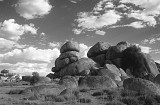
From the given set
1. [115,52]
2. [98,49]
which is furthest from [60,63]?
[115,52]

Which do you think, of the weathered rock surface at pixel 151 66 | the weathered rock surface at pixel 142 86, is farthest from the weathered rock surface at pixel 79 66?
the weathered rock surface at pixel 142 86

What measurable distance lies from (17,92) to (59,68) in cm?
3612

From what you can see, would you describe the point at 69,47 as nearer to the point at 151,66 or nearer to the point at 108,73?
the point at 151,66

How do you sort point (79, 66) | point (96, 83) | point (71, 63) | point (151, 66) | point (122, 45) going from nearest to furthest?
point (96, 83), point (151, 66), point (79, 66), point (71, 63), point (122, 45)

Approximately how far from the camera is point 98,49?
5719cm

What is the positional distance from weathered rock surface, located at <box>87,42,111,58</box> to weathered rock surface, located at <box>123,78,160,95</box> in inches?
1462

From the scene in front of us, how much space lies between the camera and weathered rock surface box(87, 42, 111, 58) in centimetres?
5704

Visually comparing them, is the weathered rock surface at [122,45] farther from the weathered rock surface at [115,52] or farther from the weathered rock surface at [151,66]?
the weathered rock surface at [151,66]

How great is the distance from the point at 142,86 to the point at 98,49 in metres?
39.2

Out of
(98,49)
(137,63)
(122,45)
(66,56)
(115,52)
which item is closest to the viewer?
(137,63)

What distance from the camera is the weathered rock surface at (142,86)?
17500 millimetres

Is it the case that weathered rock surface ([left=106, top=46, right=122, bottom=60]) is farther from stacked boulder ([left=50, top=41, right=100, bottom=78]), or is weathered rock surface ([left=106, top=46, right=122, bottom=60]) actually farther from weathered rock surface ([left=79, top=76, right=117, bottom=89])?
weathered rock surface ([left=79, top=76, right=117, bottom=89])

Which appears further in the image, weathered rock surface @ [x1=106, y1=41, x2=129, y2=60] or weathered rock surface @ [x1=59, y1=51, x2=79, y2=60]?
weathered rock surface @ [x1=59, y1=51, x2=79, y2=60]

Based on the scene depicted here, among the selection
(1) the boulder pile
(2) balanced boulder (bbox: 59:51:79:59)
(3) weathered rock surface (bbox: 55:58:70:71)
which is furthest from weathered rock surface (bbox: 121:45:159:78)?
(3) weathered rock surface (bbox: 55:58:70:71)
